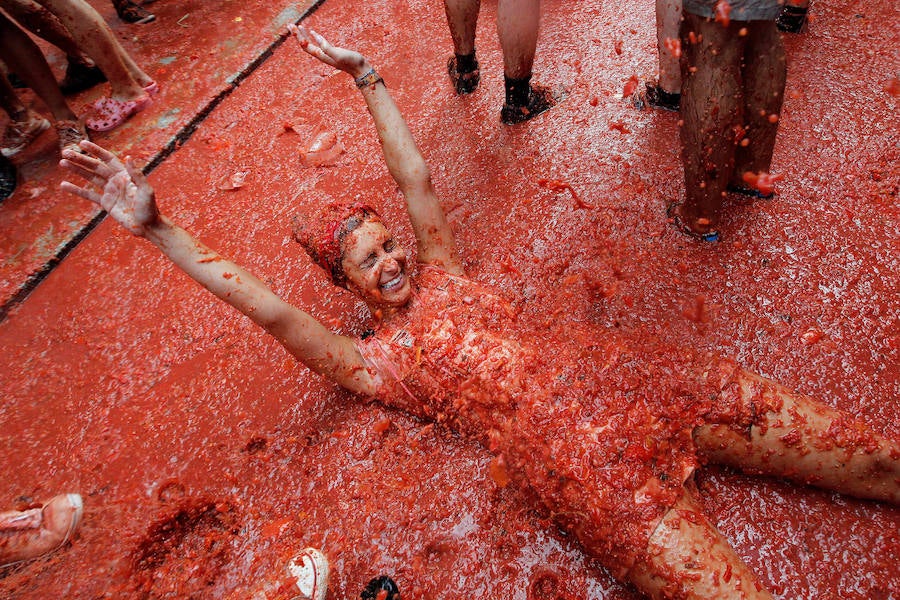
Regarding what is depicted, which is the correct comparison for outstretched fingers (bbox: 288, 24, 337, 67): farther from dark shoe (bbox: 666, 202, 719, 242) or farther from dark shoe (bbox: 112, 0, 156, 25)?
dark shoe (bbox: 112, 0, 156, 25)

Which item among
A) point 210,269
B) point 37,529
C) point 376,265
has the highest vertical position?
point 210,269

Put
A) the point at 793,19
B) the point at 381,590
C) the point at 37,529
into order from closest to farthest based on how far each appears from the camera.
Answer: the point at 381,590 → the point at 37,529 → the point at 793,19

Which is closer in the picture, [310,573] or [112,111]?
[310,573]

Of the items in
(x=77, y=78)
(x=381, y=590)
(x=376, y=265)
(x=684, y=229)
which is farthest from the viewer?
(x=77, y=78)

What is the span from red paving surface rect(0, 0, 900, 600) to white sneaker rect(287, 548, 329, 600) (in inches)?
3.4

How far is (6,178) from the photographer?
3.68 meters

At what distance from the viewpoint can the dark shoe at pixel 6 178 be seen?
3641 millimetres

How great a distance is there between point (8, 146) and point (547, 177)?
4.10 meters

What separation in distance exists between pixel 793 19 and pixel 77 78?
5459 millimetres

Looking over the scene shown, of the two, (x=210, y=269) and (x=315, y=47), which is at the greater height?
(x=315, y=47)

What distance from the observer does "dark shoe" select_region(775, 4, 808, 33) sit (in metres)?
3.16

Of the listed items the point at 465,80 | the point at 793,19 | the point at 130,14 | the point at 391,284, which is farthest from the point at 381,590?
the point at 130,14

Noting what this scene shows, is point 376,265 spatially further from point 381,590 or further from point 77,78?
point 77,78

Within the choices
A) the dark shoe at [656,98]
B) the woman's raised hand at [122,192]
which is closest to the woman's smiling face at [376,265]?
the woman's raised hand at [122,192]
